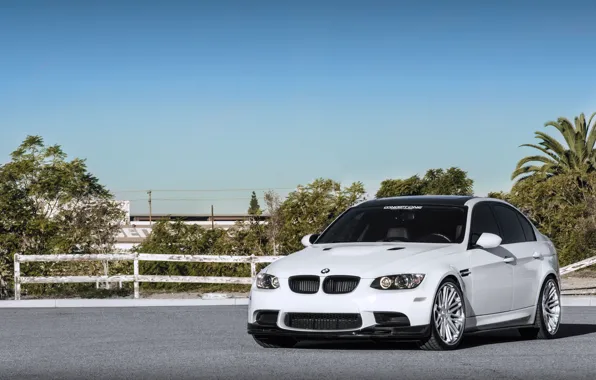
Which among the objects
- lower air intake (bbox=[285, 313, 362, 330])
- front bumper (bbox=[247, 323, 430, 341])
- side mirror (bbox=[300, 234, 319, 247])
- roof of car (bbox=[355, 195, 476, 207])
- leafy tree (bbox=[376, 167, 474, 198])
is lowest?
front bumper (bbox=[247, 323, 430, 341])

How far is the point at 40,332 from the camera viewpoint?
15.1 metres

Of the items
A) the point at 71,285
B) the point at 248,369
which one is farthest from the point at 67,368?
the point at 71,285

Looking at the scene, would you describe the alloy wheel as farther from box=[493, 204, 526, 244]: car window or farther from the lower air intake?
box=[493, 204, 526, 244]: car window

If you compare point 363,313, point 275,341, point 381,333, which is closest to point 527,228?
point 381,333

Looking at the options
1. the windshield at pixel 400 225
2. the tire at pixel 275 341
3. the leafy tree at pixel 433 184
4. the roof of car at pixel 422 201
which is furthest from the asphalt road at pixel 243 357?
the leafy tree at pixel 433 184

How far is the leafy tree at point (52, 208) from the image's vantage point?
1130 inches

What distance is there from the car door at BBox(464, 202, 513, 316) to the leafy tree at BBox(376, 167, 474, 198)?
87.2 ft

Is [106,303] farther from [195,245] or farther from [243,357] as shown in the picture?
[243,357]

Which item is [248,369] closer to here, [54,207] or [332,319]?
[332,319]

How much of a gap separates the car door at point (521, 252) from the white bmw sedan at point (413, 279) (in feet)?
0.05

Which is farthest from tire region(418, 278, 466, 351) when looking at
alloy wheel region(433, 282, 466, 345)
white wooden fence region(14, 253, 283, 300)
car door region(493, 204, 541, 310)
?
white wooden fence region(14, 253, 283, 300)

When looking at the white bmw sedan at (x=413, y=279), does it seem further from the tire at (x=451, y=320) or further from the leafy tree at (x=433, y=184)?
the leafy tree at (x=433, y=184)

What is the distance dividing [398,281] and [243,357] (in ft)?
5.74

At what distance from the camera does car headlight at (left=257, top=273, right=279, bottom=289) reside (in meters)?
11.6
